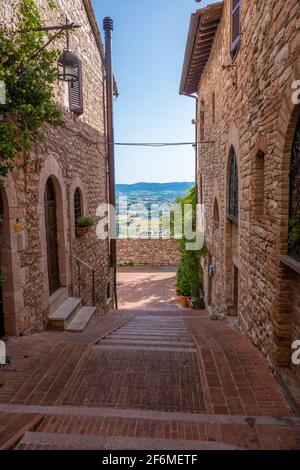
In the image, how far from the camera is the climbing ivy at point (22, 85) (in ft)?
14.0

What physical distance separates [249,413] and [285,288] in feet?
4.42

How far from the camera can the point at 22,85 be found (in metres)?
4.54

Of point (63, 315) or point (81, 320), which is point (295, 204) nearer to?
point (63, 315)

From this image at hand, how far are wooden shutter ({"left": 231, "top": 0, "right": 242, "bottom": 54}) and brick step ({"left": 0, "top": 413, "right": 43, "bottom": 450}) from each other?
19.9 feet

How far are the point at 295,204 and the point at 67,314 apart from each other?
15.0ft

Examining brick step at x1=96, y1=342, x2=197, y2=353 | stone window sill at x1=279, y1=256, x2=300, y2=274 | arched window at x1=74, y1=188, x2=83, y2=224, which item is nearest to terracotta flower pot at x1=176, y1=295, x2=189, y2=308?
arched window at x1=74, y1=188, x2=83, y2=224

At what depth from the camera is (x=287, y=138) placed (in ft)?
11.3

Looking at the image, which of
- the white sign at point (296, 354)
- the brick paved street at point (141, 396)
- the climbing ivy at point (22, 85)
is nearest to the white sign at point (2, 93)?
the climbing ivy at point (22, 85)

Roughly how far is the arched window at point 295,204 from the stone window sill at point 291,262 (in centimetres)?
8

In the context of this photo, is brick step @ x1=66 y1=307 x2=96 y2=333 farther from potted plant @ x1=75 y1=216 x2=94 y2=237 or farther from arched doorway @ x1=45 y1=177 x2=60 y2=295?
potted plant @ x1=75 y1=216 x2=94 y2=237

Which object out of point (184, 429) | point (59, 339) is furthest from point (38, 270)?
point (184, 429)

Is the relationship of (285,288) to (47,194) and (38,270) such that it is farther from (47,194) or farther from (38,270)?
(47,194)

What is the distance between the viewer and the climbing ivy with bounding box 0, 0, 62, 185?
14.0 ft

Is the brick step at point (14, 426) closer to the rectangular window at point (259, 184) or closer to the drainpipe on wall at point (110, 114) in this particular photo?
the rectangular window at point (259, 184)
